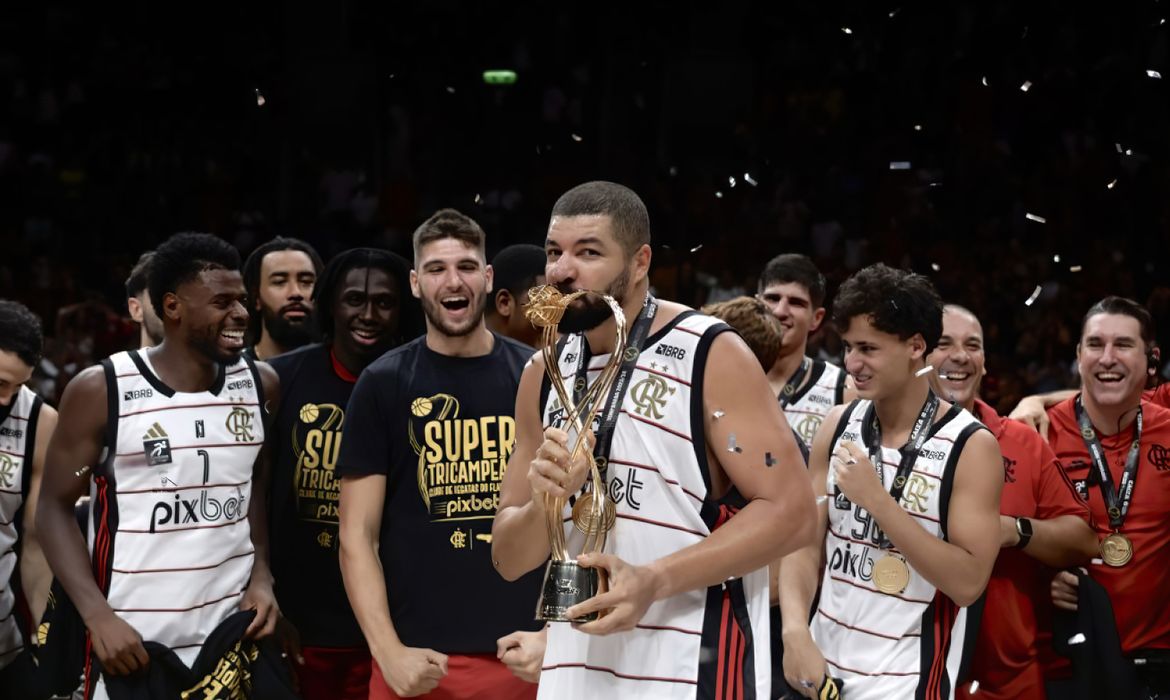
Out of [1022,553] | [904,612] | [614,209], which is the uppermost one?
[614,209]

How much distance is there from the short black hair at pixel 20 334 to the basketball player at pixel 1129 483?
3.51 m

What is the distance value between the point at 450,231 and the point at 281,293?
1.46 m

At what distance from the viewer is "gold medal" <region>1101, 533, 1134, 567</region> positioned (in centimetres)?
446

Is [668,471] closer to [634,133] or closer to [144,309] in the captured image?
[144,309]

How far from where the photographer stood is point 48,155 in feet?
38.5

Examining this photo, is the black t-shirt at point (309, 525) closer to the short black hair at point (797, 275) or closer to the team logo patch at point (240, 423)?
the team logo patch at point (240, 423)

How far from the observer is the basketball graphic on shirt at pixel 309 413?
4254 mm

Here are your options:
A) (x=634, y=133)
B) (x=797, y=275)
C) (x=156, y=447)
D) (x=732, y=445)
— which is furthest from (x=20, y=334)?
(x=634, y=133)

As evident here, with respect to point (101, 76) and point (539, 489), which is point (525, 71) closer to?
point (101, 76)

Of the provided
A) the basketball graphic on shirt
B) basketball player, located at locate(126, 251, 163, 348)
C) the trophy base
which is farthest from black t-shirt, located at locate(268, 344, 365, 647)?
the trophy base

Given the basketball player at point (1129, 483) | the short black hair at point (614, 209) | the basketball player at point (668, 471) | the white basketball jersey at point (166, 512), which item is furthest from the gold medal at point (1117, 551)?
the white basketball jersey at point (166, 512)

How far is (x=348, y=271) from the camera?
4520 mm

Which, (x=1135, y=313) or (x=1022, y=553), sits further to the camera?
(x=1135, y=313)

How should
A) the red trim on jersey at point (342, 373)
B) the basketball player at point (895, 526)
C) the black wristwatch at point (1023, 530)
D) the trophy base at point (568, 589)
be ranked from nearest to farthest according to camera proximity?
1. the trophy base at point (568, 589)
2. the basketball player at point (895, 526)
3. the black wristwatch at point (1023, 530)
4. the red trim on jersey at point (342, 373)
